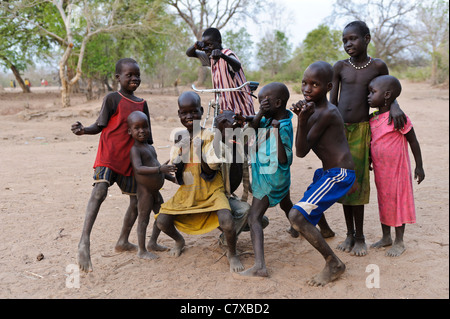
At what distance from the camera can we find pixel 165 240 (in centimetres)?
358

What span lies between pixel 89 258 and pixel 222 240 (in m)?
1.08

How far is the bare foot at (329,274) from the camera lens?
2607 mm

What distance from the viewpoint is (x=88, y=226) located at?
118 inches

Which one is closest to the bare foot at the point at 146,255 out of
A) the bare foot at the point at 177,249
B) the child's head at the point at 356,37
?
the bare foot at the point at 177,249

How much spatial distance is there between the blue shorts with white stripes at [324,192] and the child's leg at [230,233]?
51 centimetres

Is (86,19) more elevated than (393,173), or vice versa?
(86,19)

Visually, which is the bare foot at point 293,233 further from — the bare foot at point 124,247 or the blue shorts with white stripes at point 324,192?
the bare foot at point 124,247

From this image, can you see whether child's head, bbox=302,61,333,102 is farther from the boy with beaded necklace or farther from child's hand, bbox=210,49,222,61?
child's hand, bbox=210,49,222,61

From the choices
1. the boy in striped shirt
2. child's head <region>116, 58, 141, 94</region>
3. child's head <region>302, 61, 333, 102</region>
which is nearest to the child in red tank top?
child's head <region>116, 58, 141, 94</region>

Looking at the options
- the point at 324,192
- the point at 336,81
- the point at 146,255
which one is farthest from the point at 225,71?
the point at 146,255

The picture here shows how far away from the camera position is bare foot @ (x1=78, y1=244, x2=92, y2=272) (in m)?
2.88

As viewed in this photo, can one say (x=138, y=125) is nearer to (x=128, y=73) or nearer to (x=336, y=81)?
(x=128, y=73)

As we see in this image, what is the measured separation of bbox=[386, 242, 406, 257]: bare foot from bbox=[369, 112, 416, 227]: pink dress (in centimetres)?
16

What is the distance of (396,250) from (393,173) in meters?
0.63
